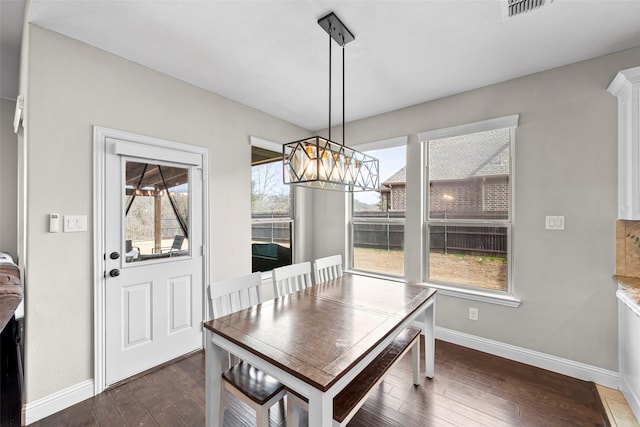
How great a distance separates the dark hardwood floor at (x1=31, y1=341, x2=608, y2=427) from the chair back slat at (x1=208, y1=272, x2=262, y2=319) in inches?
29.2

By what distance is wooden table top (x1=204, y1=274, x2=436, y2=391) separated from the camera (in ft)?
4.01

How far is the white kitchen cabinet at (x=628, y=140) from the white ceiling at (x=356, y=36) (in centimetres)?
35

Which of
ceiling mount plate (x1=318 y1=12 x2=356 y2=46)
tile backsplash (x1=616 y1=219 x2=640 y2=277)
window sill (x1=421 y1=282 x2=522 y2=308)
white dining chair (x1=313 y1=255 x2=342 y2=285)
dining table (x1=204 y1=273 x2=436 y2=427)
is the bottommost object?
window sill (x1=421 y1=282 x2=522 y2=308)

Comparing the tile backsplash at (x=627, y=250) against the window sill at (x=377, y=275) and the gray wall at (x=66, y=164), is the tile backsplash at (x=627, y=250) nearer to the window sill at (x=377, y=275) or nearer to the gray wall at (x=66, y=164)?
the window sill at (x=377, y=275)

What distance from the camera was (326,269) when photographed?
112 inches

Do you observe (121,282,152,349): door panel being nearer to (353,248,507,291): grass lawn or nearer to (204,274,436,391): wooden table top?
(204,274,436,391): wooden table top

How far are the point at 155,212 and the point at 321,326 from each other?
6.24 ft

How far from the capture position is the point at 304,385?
1.14m

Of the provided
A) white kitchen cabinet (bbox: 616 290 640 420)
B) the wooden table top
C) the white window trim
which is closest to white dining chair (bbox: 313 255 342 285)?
the wooden table top

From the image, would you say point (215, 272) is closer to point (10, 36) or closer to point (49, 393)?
point (49, 393)

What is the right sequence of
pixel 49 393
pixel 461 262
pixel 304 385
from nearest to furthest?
1. pixel 304 385
2. pixel 49 393
3. pixel 461 262

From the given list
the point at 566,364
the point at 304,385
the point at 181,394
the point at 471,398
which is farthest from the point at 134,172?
the point at 566,364

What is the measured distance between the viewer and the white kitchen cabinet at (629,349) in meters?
1.75

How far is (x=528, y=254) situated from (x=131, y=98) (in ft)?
12.5
